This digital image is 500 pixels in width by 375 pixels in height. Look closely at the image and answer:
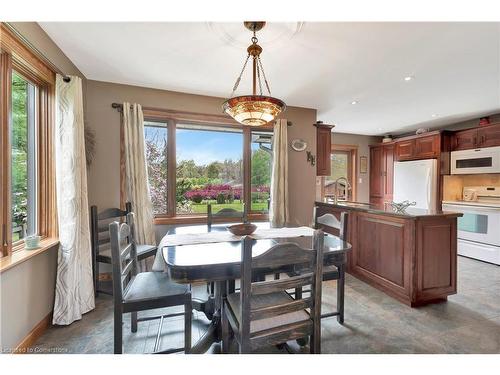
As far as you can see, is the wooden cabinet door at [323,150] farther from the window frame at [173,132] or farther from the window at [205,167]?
the window frame at [173,132]

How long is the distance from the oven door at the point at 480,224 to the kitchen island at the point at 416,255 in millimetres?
1843

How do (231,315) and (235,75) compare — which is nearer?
(231,315)

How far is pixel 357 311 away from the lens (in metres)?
2.33

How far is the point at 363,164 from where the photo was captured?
596cm

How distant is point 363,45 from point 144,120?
2.64 m

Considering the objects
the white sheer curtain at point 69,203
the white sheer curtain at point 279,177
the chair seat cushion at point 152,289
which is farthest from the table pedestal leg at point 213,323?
the white sheer curtain at point 279,177

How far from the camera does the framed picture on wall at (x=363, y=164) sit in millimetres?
5934

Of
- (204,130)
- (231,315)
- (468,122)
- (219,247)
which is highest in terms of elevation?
(468,122)

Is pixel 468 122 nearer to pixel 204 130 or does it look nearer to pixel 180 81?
pixel 204 130

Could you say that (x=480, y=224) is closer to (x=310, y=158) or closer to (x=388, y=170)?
(x=388, y=170)

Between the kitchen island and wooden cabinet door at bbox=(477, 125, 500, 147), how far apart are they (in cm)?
243

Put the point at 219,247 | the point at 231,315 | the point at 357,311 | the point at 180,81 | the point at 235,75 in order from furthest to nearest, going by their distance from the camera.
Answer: the point at 180,81, the point at 235,75, the point at 357,311, the point at 219,247, the point at 231,315

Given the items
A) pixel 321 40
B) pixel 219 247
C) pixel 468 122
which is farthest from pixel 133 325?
pixel 468 122

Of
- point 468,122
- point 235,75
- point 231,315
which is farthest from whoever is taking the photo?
point 468,122
